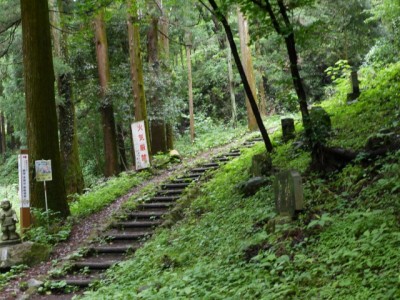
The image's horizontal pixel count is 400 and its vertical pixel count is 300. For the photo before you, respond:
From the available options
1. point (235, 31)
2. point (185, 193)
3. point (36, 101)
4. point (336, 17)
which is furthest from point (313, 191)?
point (235, 31)

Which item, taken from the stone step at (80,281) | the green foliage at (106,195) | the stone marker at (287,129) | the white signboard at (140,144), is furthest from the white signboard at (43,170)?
the stone marker at (287,129)

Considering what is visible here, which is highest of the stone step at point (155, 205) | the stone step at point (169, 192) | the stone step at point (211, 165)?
the stone step at point (211, 165)

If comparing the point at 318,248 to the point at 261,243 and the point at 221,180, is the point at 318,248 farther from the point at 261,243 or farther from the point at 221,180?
the point at 221,180

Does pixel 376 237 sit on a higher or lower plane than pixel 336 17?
lower

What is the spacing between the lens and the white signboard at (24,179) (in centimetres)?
987

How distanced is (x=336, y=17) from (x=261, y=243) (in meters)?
18.0

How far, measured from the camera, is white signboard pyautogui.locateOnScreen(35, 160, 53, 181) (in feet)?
32.1

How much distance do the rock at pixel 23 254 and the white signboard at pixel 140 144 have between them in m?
Result: 6.51

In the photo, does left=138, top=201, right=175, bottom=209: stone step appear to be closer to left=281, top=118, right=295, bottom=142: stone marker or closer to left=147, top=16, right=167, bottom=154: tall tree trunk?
left=281, top=118, right=295, bottom=142: stone marker

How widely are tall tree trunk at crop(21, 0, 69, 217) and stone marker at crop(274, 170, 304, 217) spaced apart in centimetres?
618

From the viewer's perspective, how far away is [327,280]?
4004 millimetres

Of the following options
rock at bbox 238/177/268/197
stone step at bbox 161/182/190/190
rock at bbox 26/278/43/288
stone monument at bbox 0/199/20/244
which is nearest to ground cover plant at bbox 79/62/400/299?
rock at bbox 238/177/268/197

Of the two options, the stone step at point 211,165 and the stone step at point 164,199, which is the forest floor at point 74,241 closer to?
the stone step at point 211,165

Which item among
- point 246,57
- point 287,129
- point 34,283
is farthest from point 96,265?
point 246,57
